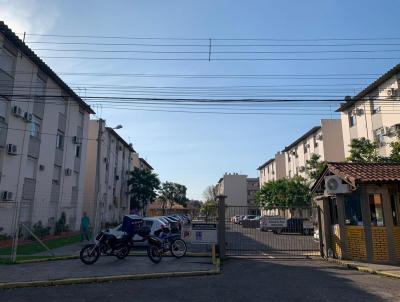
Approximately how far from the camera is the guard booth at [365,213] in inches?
480

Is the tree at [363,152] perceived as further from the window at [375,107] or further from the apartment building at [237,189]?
the apartment building at [237,189]

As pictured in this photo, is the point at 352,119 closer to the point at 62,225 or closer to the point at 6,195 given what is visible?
the point at 62,225

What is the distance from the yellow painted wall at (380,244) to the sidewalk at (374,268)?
431 mm

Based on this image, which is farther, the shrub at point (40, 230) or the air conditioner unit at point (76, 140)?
the air conditioner unit at point (76, 140)

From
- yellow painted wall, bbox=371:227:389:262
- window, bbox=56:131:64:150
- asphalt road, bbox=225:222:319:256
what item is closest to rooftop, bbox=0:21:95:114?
window, bbox=56:131:64:150

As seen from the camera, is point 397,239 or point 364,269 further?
A: point 397,239

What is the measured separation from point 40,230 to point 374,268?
18960 millimetres

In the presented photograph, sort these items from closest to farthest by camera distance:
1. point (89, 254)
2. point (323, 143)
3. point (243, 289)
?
point (243, 289) → point (89, 254) → point (323, 143)

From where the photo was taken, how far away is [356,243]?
1266 centimetres

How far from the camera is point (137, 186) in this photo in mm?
48906

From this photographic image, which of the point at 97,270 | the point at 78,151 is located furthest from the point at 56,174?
the point at 97,270

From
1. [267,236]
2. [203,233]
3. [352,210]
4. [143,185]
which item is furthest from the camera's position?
[143,185]

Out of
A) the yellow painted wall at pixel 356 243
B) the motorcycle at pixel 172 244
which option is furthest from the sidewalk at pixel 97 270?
the yellow painted wall at pixel 356 243

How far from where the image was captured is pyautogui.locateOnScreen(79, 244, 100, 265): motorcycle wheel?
11625 millimetres
